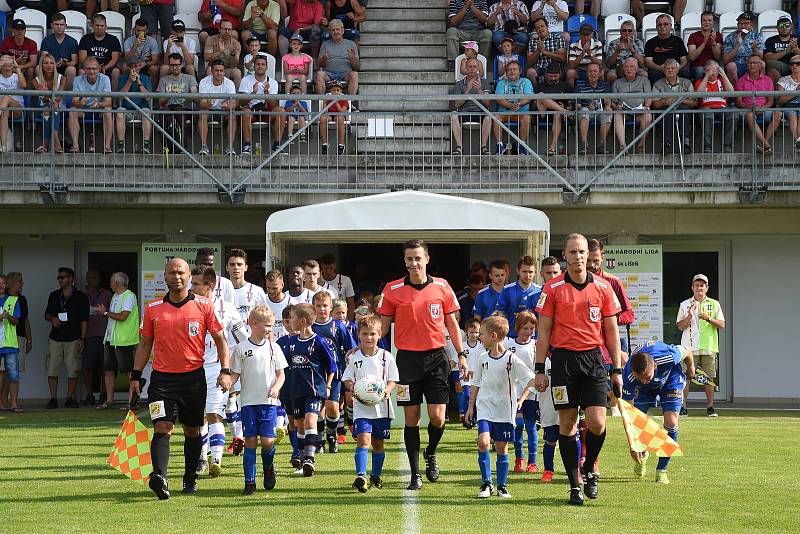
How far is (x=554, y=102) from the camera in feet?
59.3

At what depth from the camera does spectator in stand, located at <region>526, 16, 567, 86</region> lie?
19.5m

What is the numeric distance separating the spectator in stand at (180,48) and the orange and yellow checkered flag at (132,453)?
10007 mm

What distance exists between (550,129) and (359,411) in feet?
29.4

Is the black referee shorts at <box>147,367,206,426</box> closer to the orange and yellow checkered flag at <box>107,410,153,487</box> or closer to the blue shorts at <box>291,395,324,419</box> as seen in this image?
the orange and yellow checkered flag at <box>107,410,153,487</box>

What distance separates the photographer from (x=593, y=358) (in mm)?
9312

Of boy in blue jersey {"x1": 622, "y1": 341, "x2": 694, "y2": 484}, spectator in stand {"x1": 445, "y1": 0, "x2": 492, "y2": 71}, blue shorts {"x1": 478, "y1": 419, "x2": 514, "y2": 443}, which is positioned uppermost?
spectator in stand {"x1": 445, "y1": 0, "x2": 492, "y2": 71}

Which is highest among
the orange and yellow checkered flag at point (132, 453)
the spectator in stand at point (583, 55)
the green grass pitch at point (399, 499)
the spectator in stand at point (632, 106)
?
the spectator in stand at point (583, 55)

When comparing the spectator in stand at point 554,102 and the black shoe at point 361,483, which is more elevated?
the spectator in stand at point 554,102

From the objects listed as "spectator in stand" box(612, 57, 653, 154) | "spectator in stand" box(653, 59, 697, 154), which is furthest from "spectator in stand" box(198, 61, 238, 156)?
"spectator in stand" box(653, 59, 697, 154)

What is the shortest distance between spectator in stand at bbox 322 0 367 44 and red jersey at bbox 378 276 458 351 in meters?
11.1

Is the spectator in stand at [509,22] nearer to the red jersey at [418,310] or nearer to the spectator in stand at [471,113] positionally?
the spectator in stand at [471,113]

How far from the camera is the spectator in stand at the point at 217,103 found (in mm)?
17594

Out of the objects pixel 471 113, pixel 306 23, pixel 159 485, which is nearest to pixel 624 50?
pixel 471 113

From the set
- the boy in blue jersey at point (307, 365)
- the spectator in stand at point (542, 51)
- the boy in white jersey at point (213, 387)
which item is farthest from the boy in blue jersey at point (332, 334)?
the spectator in stand at point (542, 51)
